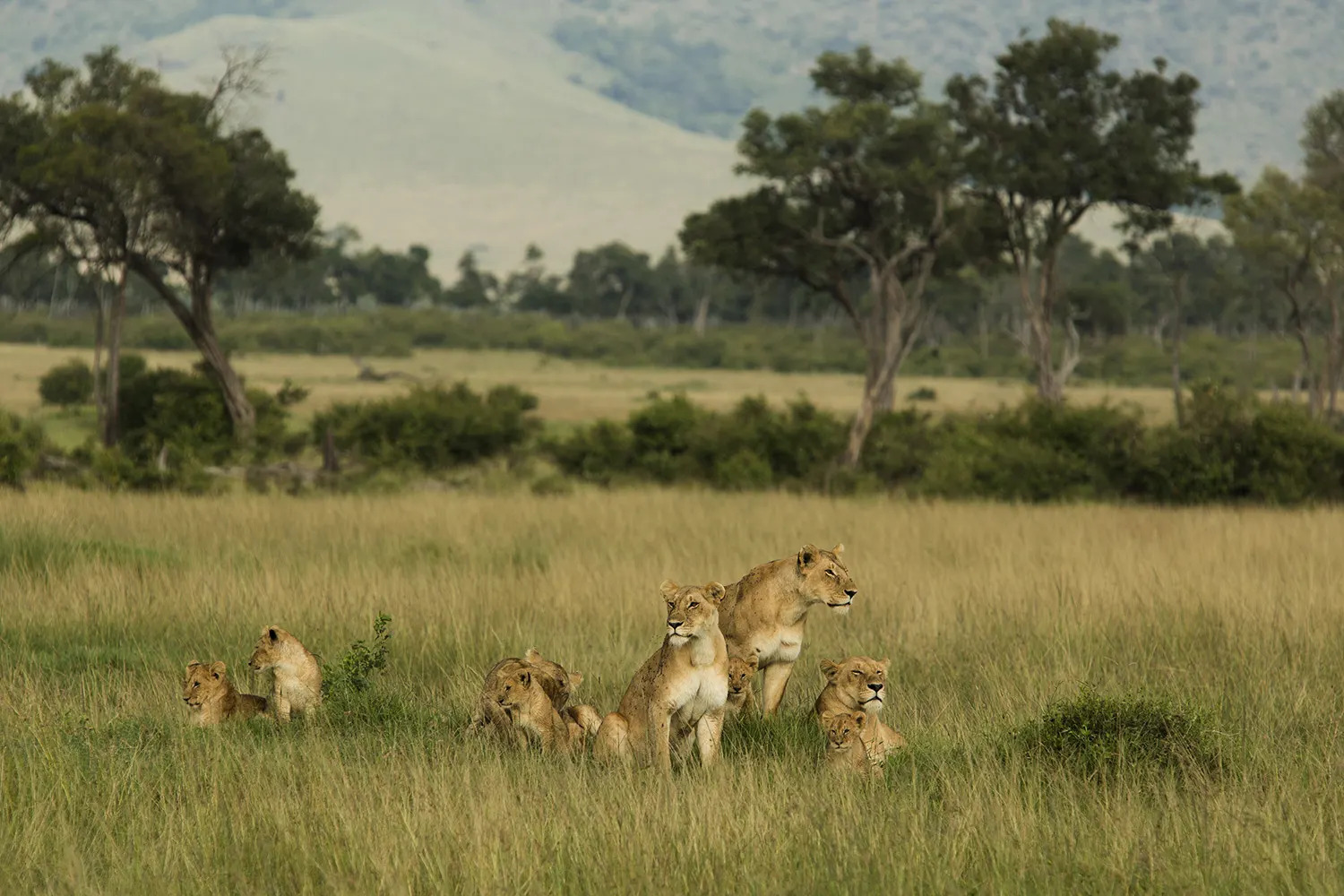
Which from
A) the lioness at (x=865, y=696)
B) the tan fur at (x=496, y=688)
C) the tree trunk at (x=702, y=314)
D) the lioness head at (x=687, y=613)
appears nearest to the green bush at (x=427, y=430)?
the tan fur at (x=496, y=688)

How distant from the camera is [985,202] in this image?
42.9m

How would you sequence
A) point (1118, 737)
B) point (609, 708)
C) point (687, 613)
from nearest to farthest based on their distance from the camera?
point (687, 613) → point (1118, 737) → point (609, 708)

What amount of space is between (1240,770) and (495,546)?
34.8 ft

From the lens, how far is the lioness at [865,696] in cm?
721

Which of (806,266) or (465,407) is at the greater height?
(806,266)

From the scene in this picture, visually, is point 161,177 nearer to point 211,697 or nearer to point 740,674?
point 211,697

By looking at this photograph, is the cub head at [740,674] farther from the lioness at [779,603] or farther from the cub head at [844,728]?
the cub head at [844,728]

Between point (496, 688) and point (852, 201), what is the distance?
110ft

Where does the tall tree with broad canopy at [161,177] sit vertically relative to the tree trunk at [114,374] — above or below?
above

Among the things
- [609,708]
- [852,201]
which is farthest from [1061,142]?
[609,708]

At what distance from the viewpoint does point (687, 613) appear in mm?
6586

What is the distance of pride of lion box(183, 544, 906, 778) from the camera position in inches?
266

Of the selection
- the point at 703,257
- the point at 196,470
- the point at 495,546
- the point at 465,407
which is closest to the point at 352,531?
the point at 495,546

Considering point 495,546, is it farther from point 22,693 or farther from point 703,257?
point 703,257
